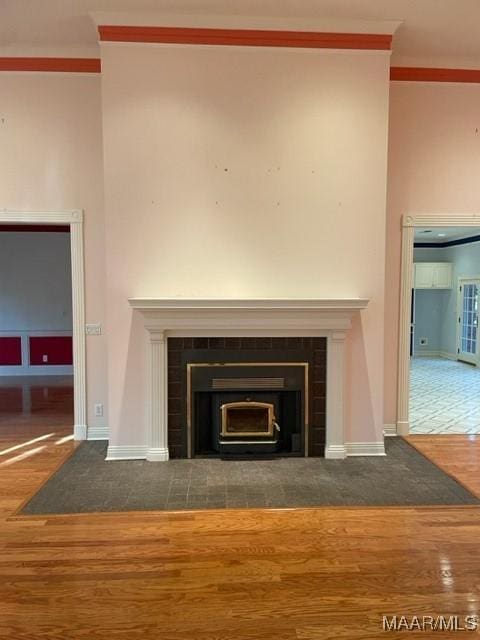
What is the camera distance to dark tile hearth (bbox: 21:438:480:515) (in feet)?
9.94

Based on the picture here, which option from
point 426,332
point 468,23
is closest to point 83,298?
point 468,23

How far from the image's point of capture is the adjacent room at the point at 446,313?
770 centimetres

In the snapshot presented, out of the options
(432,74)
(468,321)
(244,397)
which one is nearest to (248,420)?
(244,397)

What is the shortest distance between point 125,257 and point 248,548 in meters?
2.36

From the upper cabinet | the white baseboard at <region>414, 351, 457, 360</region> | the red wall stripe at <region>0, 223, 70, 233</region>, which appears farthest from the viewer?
the white baseboard at <region>414, 351, 457, 360</region>

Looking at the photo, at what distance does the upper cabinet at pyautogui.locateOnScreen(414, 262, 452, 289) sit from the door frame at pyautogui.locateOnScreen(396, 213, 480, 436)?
5.88m

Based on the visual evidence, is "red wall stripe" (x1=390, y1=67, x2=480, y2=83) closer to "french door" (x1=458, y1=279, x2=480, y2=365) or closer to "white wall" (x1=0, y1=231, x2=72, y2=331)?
"french door" (x1=458, y1=279, x2=480, y2=365)

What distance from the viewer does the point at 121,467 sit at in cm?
365

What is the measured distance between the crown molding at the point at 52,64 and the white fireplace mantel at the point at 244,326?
7.35 ft

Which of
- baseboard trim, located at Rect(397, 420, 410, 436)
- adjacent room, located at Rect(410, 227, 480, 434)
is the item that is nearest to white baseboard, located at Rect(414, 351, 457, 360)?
adjacent room, located at Rect(410, 227, 480, 434)

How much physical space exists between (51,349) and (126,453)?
4640 millimetres

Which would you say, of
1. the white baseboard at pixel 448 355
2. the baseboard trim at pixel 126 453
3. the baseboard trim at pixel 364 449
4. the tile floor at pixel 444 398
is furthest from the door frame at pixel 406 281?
the white baseboard at pixel 448 355

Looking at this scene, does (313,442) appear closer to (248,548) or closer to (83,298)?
(248,548)

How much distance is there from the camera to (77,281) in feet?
14.0
